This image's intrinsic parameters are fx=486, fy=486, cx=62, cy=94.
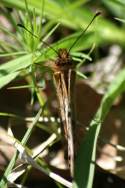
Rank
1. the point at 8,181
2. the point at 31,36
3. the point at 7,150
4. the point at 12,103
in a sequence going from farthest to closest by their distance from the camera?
the point at 12,103 < the point at 7,150 < the point at 31,36 < the point at 8,181

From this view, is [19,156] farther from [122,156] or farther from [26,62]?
[122,156]

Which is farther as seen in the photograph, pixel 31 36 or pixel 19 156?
pixel 31 36

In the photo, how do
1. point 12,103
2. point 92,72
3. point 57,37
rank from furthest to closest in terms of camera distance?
point 57,37 < point 92,72 < point 12,103

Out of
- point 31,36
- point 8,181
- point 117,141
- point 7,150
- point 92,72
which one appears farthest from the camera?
point 92,72

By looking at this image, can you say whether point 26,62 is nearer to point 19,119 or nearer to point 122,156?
point 19,119

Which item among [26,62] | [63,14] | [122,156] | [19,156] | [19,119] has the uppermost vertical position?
[63,14]

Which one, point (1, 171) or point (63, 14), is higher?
point (63, 14)

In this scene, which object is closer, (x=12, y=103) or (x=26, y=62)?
(x=26, y=62)

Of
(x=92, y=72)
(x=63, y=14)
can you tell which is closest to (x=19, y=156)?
(x=63, y=14)

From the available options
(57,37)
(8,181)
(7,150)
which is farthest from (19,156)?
(57,37)
